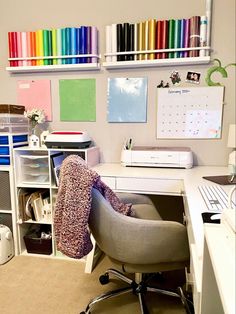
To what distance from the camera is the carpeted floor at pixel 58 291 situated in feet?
4.91

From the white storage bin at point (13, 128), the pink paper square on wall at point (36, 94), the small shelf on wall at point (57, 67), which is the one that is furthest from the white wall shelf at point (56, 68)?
the white storage bin at point (13, 128)

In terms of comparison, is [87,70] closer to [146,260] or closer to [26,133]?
[26,133]

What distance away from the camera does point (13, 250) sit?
210cm

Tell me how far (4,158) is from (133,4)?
1.60m

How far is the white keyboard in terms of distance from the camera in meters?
1.01

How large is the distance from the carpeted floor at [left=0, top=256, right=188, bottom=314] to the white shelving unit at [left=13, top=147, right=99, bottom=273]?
16cm

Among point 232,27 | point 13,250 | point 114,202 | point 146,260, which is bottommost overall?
point 13,250

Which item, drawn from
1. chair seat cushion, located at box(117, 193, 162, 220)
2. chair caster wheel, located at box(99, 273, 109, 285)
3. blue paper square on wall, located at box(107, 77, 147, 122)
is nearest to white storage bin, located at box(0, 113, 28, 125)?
blue paper square on wall, located at box(107, 77, 147, 122)

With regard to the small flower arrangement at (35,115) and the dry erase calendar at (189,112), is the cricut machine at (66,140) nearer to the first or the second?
the small flower arrangement at (35,115)

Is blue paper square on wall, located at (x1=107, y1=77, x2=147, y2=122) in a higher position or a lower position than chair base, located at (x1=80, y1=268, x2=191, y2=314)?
higher

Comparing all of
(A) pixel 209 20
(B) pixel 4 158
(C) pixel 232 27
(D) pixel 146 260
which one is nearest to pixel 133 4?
(A) pixel 209 20

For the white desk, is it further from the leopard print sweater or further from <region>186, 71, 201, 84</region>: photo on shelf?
<region>186, 71, 201, 84</region>: photo on shelf

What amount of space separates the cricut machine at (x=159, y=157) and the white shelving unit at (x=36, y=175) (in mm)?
333

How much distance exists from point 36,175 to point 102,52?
1.16 metres
